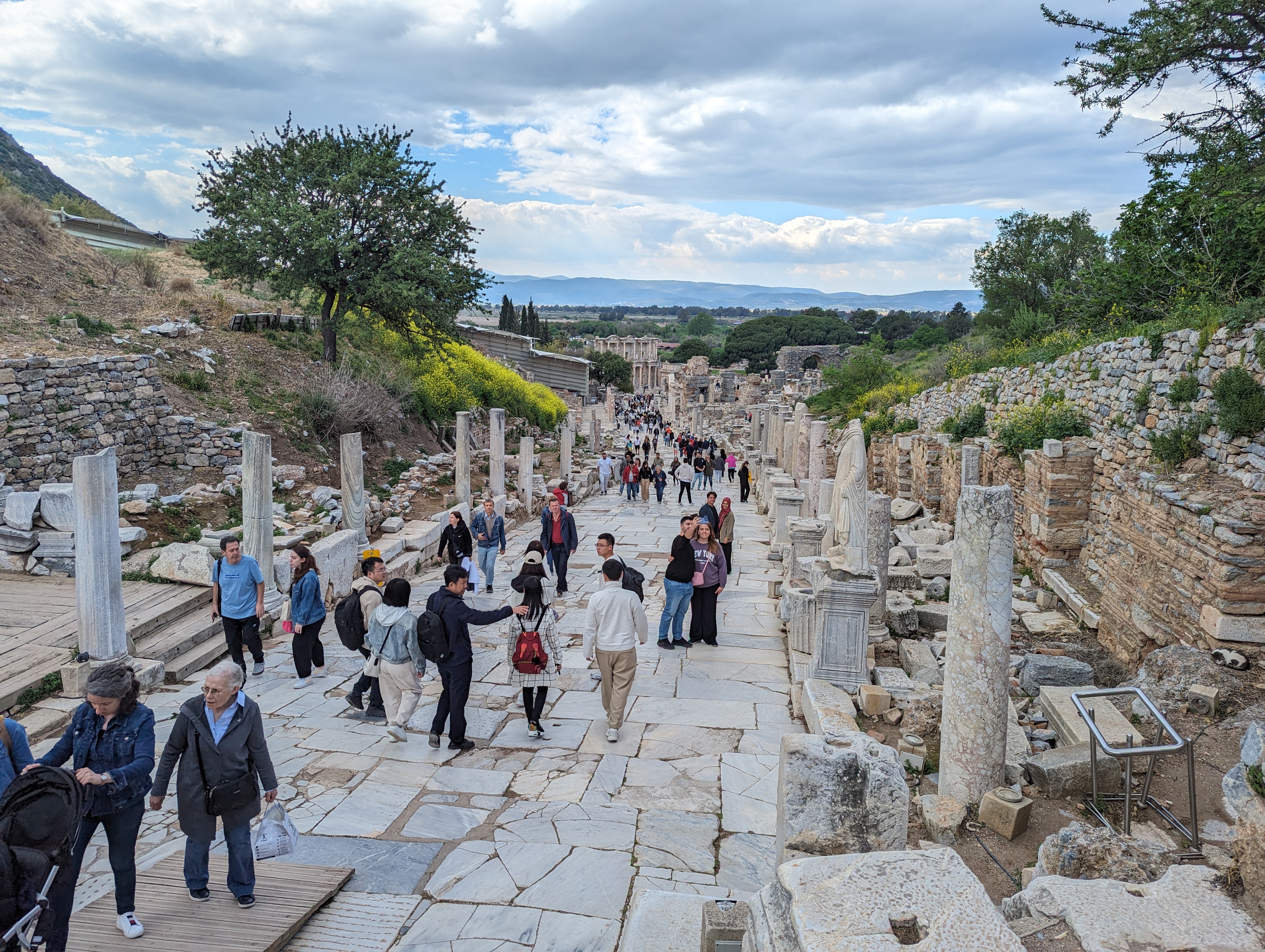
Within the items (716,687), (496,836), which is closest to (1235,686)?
(716,687)

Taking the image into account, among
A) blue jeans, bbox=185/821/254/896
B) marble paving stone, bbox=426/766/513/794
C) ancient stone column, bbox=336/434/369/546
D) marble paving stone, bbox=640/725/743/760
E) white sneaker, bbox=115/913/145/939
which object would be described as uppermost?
ancient stone column, bbox=336/434/369/546

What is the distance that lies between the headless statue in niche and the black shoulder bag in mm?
5277

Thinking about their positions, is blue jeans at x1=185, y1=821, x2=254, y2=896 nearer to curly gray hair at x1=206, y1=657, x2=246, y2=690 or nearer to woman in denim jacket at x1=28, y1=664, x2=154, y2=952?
woman in denim jacket at x1=28, y1=664, x2=154, y2=952

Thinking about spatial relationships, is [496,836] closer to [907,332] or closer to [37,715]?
[37,715]

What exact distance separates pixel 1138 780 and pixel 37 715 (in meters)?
8.85

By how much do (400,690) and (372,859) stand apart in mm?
1778

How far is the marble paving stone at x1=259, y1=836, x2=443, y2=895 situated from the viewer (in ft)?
15.4

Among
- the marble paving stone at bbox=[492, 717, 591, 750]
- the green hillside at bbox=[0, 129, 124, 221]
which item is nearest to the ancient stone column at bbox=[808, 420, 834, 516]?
the marble paving stone at bbox=[492, 717, 591, 750]

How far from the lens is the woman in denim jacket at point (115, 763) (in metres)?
3.81

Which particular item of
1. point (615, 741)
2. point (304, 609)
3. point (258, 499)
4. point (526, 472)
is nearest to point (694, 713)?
point (615, 741)

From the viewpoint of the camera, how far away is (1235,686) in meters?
6.70

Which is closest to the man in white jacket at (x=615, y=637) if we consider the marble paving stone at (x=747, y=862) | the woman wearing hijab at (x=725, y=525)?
the marble paving stone at (x=747, y=862)

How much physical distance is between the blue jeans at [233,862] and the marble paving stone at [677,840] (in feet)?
7.26

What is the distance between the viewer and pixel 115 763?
3.87 metres
